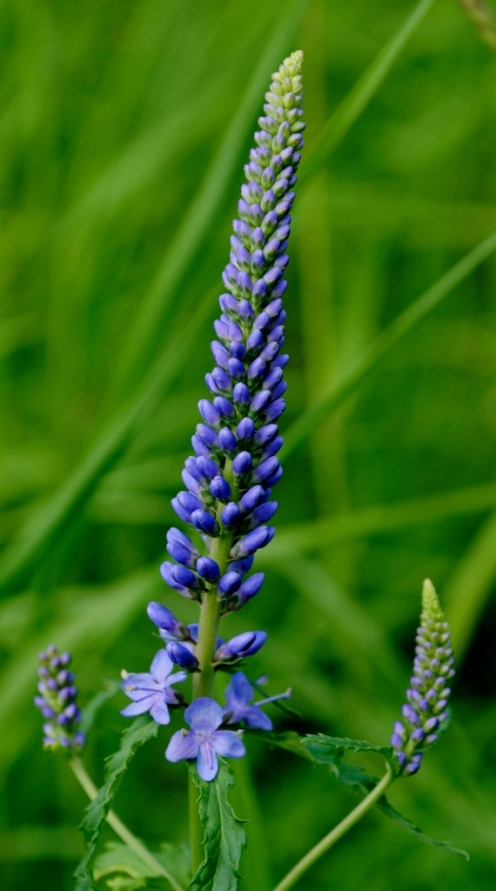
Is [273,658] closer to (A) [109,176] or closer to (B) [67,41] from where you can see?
(A) [109,176]

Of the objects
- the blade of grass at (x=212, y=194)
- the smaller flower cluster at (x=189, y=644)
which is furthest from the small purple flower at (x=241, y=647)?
the blade of grass at (x=212, y=194)

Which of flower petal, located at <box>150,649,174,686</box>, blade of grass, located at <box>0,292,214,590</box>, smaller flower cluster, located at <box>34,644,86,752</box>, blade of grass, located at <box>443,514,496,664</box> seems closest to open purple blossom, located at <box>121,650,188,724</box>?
flower petal, located at <box>150,649,174,686</box>

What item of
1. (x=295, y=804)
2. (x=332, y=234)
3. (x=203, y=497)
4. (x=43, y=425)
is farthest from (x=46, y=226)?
(x=203, y=497)

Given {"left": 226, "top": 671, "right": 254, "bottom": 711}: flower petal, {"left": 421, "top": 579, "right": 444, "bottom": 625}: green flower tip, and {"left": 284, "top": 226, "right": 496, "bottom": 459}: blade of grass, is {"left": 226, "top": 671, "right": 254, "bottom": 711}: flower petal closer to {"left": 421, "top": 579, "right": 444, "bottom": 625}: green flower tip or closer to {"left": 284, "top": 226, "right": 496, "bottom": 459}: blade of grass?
{"left": 421, "top": 579, "right": 444, "bottom": 625}: green flower tip

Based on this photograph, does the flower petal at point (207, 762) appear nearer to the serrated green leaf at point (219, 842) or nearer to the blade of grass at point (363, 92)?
the serrated green leaf at point (219, 842)

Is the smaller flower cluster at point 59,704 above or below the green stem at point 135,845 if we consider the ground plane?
above

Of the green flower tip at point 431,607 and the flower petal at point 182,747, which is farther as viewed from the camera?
the green flower tip at point 431,607

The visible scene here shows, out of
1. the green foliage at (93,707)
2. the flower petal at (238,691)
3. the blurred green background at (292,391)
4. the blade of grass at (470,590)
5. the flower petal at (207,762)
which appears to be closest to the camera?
the flower petal at (207,762)
